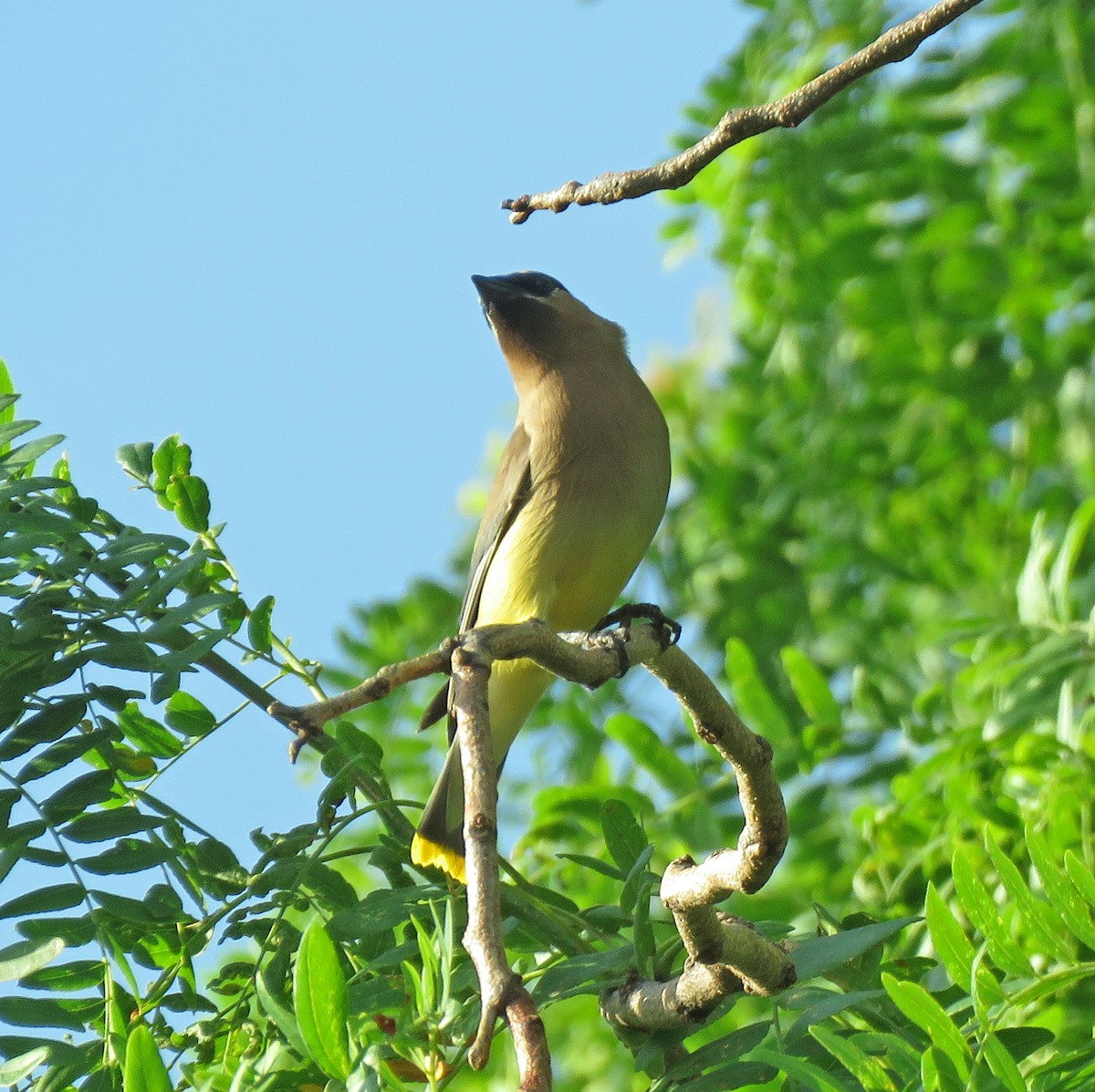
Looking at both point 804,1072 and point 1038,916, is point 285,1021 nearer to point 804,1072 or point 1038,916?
point 804,1072

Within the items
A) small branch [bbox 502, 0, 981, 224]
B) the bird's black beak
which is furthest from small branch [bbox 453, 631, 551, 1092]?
the bird's black beak

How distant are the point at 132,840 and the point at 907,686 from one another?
2308 millimetres

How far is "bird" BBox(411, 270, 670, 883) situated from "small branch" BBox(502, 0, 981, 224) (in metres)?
1.53

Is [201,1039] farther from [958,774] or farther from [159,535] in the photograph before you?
[958,774]

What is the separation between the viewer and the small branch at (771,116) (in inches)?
77.9

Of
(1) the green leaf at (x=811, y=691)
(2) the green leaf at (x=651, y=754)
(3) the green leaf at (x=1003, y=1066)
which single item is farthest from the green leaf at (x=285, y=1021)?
(1) the green leaf at (x=811, y=691)

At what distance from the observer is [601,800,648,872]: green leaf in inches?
94.1

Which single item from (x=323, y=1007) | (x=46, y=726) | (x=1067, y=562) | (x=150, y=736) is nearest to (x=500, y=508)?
(x=1067, y=562)

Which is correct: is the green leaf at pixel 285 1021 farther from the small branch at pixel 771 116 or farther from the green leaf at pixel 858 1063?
the small branch at pixel 771 116

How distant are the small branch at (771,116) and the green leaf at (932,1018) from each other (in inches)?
41.2

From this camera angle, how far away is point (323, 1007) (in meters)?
1.67

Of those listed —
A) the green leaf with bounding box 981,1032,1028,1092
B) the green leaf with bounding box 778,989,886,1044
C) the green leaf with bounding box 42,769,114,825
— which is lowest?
the green leaf with bounding box 981,1032,1028,1092

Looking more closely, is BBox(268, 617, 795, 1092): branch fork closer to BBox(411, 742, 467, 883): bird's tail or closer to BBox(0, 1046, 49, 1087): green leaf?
BBox(411, 742, 467, 883): bird's tail

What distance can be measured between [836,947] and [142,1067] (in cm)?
84
